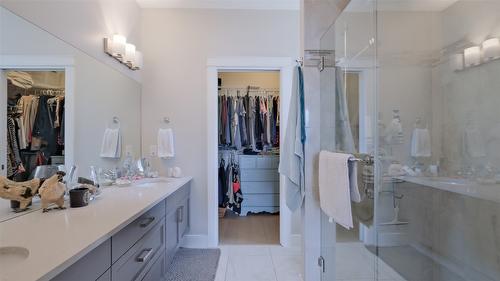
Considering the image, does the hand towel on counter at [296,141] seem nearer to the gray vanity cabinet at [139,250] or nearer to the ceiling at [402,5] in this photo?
the ceiling at [402,5]

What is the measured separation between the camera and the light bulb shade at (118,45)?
7.82 feet

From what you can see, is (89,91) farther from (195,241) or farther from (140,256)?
(195,241)

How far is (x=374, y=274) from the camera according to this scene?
1.86 meters

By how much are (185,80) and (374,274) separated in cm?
265

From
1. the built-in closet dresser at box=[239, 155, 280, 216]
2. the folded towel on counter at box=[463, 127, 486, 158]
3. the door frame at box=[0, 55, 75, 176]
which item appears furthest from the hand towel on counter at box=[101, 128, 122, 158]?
the folded towel on counter at box=[463, 127, 486, 158]

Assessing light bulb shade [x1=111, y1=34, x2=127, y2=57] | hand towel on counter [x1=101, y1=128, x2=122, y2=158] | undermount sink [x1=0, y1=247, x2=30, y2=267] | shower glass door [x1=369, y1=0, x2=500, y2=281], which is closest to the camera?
undermount sink [x1=0, y1=247, x2=30, y2=267]

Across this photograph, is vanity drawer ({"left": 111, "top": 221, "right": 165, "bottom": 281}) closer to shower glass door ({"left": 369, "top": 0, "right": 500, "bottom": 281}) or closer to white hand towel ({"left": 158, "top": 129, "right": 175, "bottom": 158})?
white hand towel ({"left": 158, "top": 129, "right": 175, "bottom": 158})

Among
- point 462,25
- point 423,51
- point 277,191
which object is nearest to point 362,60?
point 423,51

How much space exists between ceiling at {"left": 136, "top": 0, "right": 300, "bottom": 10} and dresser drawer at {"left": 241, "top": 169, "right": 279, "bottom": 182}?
2390 mm

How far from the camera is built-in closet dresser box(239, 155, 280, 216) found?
4166mm

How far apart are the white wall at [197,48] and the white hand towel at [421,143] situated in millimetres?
1559

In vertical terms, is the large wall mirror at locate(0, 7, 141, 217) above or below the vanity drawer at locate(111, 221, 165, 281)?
above

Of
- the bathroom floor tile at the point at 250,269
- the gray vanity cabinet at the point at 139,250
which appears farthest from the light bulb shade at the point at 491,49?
the gray vanity cabinet at the point at 139,250

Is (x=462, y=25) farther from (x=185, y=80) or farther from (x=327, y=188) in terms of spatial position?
(x=185, y=80)
